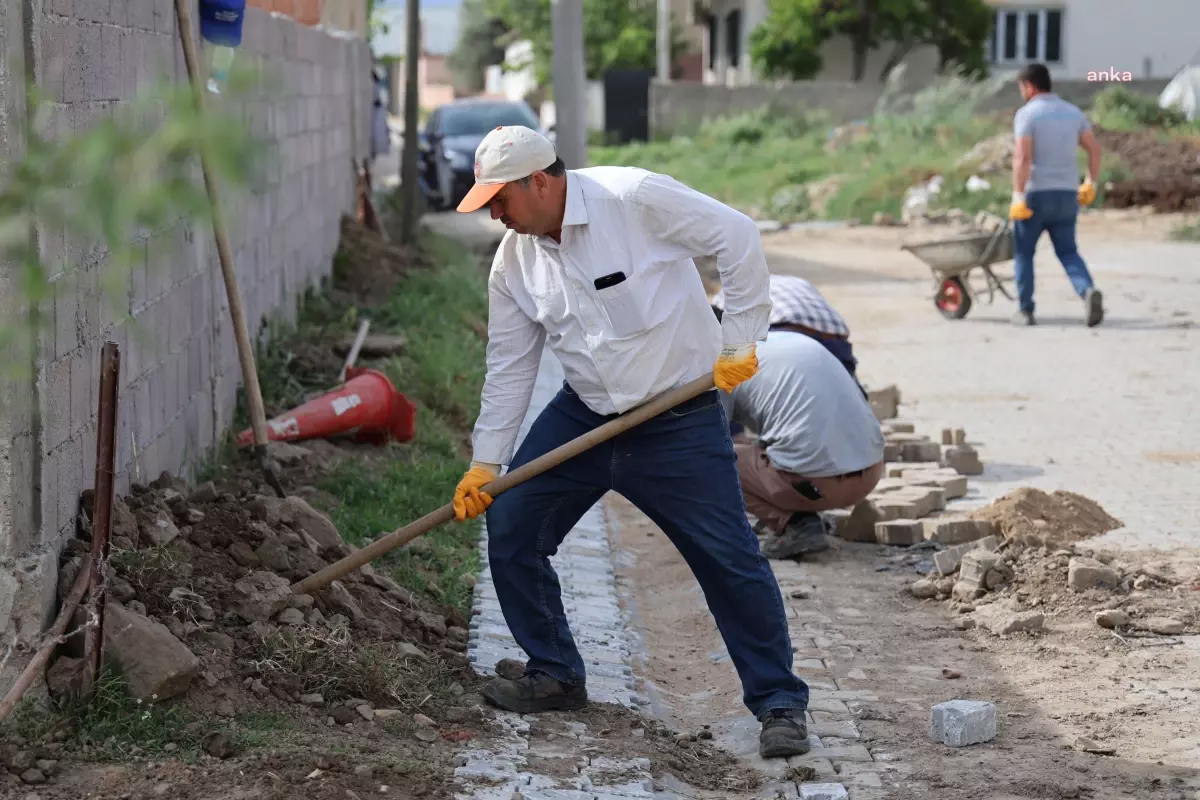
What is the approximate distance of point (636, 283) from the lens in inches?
173

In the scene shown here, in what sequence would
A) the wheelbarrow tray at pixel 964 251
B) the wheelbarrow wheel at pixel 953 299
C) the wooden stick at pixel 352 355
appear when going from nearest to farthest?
1. the wooden stick at pixel 352 355
2. the wheelbarrow tray at pixel 964 251
3. the wheelbarrow wheel at pixel 953 299

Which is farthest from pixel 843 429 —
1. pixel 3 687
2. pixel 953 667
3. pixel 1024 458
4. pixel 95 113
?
pixel 3 687

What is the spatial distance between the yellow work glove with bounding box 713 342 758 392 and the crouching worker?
2.08m

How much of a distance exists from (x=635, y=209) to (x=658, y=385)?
1.70 feet

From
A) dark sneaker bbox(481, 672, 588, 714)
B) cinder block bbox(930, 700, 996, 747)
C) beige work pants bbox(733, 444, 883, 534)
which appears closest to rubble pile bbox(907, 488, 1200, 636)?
beige work pants bbox(733, 444, 883, 534)

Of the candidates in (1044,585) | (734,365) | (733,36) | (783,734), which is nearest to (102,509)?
(734,365)

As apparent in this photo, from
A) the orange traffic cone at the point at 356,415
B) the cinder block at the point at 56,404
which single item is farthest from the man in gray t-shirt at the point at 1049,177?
the cinder block at the point at 56,404

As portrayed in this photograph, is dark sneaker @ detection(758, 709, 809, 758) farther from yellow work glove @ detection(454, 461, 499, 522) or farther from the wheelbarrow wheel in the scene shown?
the wheelbarrow wheel

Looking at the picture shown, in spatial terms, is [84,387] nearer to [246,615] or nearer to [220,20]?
[246,615]

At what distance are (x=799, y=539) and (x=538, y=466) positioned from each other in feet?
8.59

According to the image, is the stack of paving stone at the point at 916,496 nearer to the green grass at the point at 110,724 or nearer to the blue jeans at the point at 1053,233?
the green grass at the point at 110,724

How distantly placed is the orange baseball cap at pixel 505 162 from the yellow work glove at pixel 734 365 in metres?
0.75

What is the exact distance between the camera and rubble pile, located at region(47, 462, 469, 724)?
411cm

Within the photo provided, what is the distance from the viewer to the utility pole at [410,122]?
16312 mm
